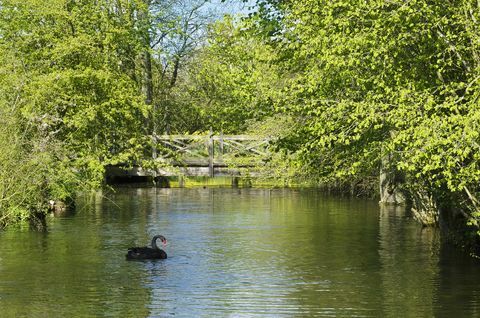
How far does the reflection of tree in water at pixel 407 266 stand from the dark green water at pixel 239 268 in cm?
3

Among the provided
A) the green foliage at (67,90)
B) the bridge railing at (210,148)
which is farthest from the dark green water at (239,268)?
the bridge railing at (210,148)

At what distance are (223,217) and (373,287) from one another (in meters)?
14.3

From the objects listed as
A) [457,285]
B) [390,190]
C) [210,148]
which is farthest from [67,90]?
[210,148]

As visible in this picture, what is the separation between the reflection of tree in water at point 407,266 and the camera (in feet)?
57.1

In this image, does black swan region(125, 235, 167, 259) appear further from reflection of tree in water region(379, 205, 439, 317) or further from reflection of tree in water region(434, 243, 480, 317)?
reflection of tree in water region(434, 243, 480, 317)

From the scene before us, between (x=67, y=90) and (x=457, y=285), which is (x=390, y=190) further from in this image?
(x=457, y=285)

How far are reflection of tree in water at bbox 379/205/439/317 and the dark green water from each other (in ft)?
0.09

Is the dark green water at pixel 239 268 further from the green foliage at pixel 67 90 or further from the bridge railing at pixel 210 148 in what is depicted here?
the bridge railing at pixel 210 148

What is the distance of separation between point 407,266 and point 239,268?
407cm

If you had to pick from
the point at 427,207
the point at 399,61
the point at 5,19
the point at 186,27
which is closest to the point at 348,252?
the point at 427,207

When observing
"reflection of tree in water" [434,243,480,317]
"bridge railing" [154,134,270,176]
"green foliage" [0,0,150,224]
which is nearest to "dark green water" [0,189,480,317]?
"reflection of tree in water" [434,243,480,317]

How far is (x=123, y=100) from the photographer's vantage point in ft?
100

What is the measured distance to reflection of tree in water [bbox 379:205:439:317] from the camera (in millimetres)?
17406

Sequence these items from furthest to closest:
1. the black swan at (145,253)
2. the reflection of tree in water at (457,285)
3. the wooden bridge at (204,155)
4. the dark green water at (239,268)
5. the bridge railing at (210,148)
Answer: the wooden bridge at (204,155), the bridge railing at (210,148), the black swan at (145,253), the dark green water at (239,268), the reflection of tree in water at (457,285)
